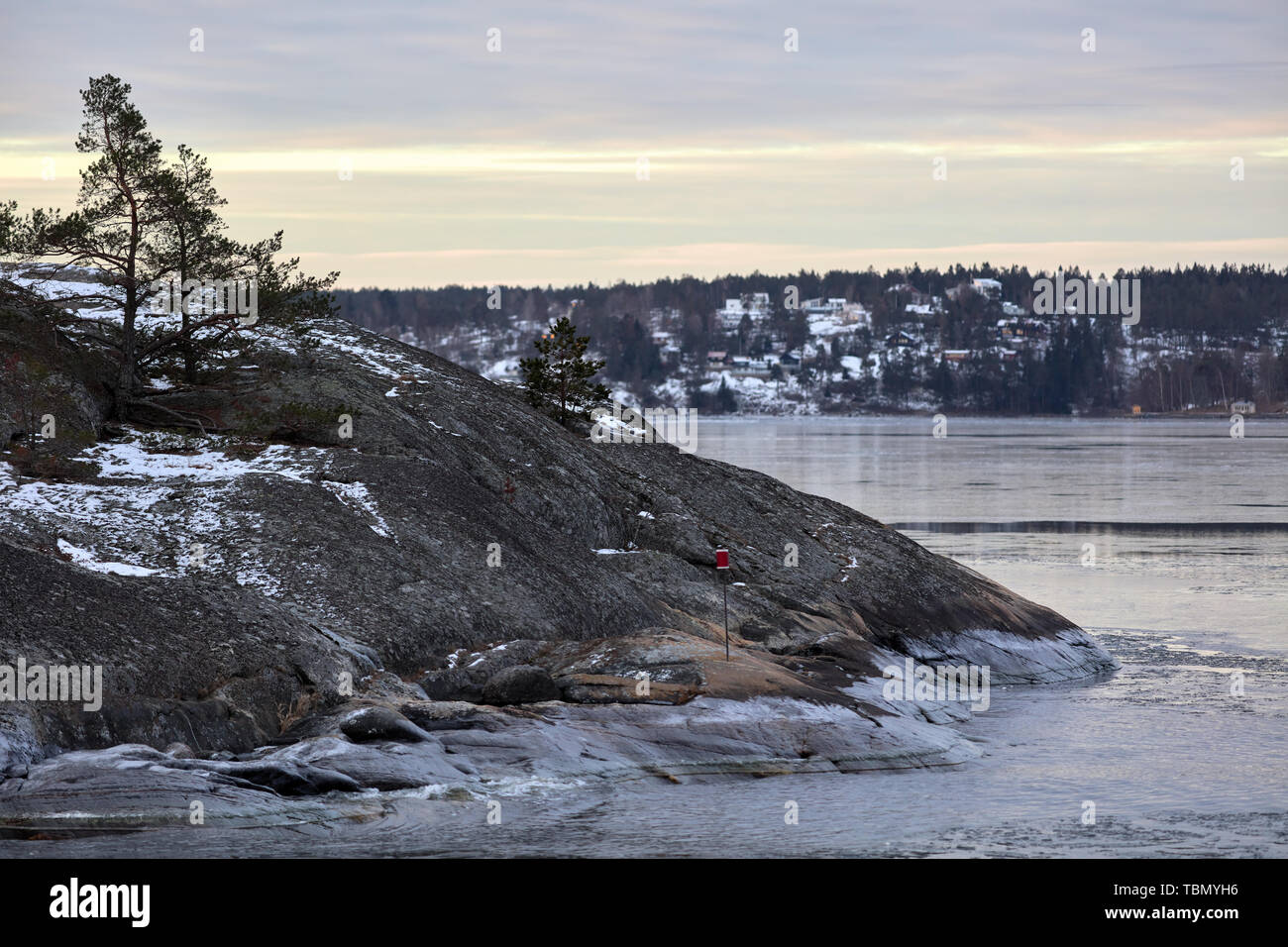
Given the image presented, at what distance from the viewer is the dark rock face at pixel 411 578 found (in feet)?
A: 63.3

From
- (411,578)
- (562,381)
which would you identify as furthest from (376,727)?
(562,381)

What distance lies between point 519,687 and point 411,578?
3483 mm

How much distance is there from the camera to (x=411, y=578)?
23.8 m

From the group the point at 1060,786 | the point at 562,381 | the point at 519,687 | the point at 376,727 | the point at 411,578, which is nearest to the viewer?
the point at 376,727

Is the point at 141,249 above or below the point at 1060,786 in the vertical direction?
above

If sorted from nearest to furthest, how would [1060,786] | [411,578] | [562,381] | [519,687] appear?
[1060,786]
[519,687]
[411,578]
[562,381]

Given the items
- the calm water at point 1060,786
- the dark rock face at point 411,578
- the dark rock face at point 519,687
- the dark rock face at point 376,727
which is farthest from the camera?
the dark rock face at point 519,687

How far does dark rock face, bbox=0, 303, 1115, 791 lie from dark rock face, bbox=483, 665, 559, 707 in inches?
1.3

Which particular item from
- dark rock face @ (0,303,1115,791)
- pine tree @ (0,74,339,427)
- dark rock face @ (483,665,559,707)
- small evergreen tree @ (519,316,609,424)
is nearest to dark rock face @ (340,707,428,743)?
dark rock face @ (0,303,1115,791)

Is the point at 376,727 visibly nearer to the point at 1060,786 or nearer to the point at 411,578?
the point at 411,578

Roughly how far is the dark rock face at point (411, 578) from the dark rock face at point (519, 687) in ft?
→ 0.11

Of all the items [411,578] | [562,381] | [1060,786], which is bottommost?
[1060,786]

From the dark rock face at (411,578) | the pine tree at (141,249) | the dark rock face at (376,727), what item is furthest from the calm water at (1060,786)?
the pine tree at (141,249)

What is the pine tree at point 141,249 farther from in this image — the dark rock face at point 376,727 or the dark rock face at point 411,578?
the dark rock face at point 376,727
